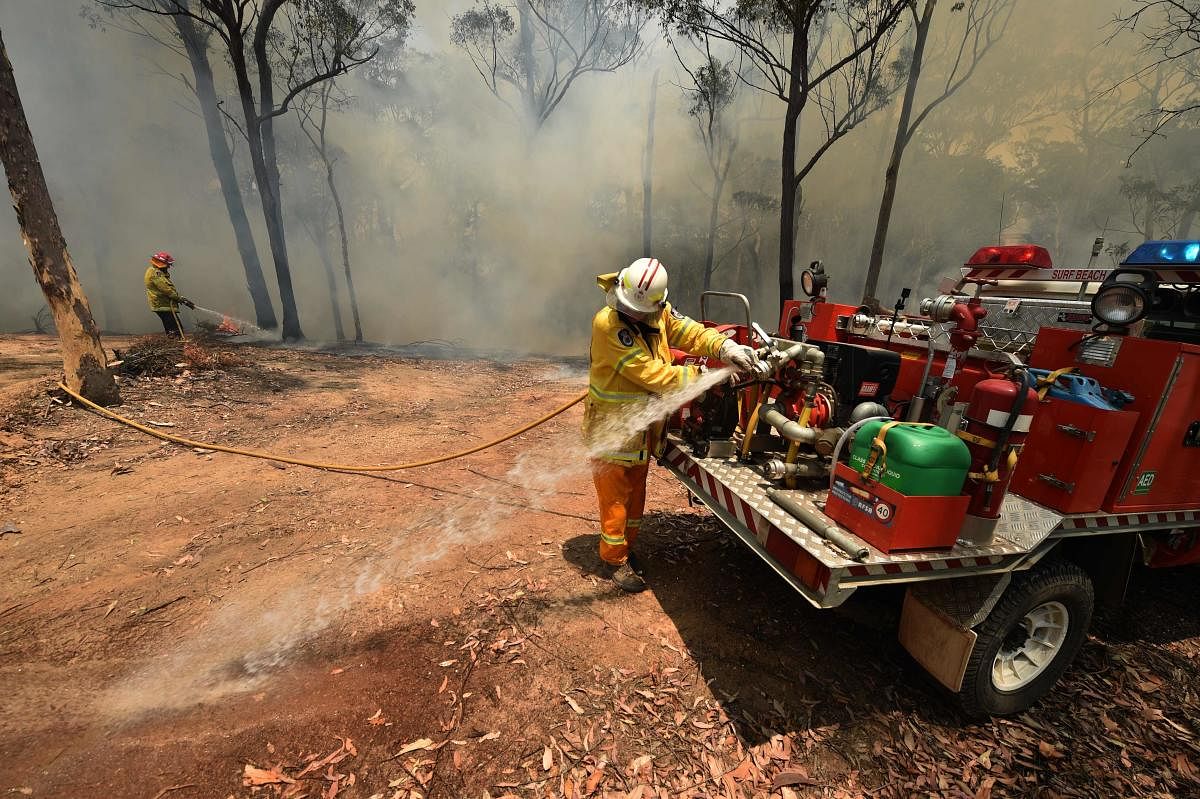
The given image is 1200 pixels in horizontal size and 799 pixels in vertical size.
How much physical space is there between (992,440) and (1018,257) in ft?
7.89

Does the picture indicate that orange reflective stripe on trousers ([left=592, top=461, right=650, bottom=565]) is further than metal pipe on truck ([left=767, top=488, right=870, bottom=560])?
Yes

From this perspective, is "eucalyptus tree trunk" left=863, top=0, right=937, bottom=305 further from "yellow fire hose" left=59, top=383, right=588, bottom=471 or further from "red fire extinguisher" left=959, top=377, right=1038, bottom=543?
"red fire extinguisher" left=959, top=377, right=1038, bottom=543

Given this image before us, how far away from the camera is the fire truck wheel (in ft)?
7.99

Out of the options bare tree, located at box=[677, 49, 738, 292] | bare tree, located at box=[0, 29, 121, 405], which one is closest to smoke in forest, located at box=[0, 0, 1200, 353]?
bare tree, located at box=[677, 49, 738, 292]

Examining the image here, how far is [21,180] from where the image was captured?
570 centimetres

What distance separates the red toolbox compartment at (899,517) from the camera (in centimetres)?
213

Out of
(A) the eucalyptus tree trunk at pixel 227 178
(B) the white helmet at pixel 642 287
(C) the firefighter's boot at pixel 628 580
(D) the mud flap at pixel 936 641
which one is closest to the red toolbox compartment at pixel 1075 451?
(D) the mud flap at pixel 936 641

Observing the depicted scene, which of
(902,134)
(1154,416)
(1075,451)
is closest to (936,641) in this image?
(1075,451)

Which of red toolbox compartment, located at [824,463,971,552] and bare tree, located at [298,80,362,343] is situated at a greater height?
bare tree, located at [298,80,362,343]

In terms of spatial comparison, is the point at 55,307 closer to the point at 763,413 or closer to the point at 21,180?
the point at 21,180

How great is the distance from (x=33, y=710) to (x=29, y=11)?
3622cm

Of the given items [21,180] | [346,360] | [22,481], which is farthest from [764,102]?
[22,481]

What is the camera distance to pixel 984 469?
7.43ft

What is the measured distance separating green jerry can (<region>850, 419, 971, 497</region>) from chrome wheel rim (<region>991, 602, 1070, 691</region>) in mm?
1175
